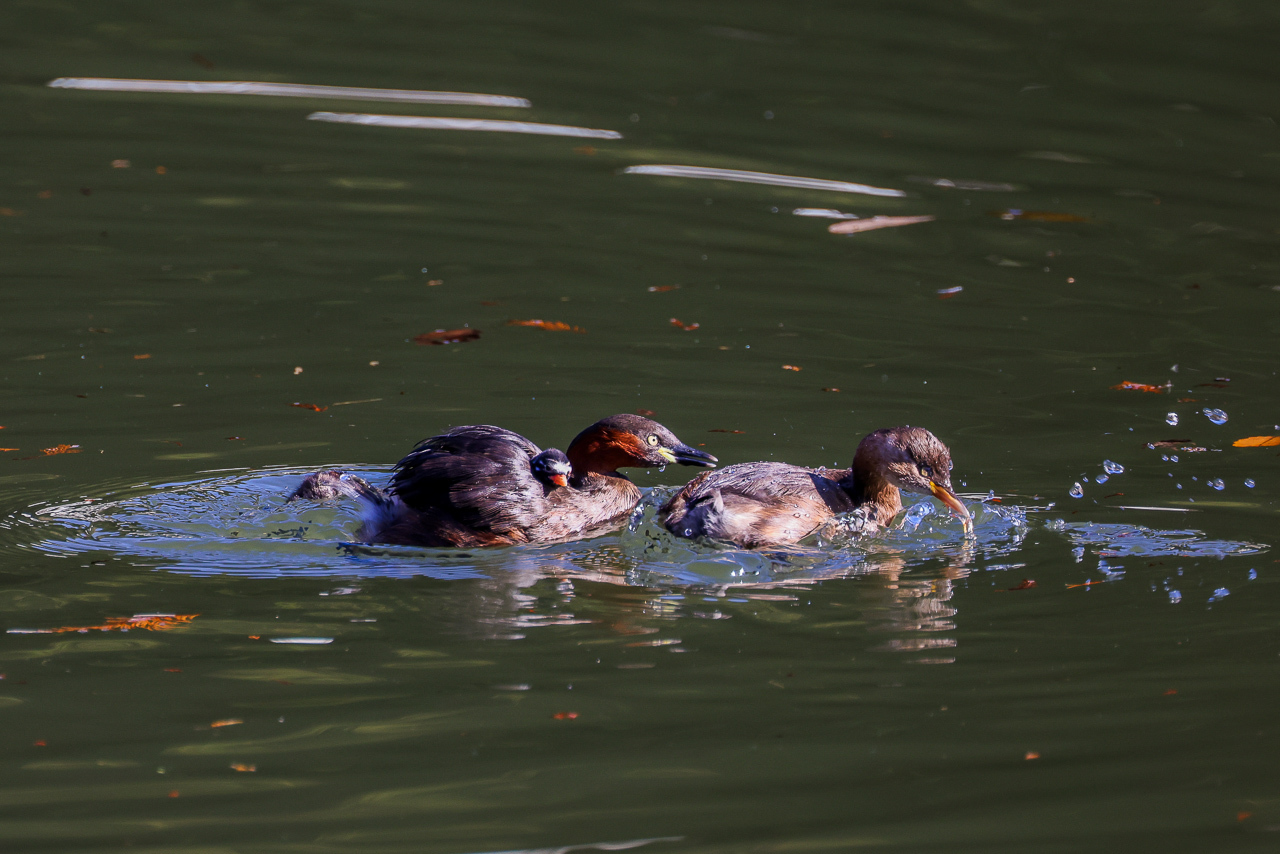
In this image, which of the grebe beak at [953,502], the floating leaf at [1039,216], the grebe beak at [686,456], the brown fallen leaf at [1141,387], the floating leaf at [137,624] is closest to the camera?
the floating leaf at [137,624]

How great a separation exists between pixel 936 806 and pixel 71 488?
15.7ft

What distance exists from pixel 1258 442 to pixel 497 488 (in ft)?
13.8

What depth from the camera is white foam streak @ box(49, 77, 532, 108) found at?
1497 centimetres

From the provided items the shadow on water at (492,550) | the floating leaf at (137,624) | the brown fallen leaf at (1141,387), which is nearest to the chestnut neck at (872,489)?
the shadow on water at (492,550)

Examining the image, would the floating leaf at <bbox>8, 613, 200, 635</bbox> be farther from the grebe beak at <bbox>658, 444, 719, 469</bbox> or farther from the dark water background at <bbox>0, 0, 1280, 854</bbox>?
the grebe beak at <bbox>658, 444, 719, 469</bbox>

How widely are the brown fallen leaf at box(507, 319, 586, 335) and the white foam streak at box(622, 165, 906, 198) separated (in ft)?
12.3

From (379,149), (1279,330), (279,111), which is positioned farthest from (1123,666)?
(279,111)

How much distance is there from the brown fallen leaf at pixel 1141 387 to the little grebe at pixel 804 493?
7.57ft

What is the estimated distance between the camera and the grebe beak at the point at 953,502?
7188mm

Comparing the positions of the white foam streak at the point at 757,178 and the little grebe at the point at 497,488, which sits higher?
the white foam streak at the point at 757,178

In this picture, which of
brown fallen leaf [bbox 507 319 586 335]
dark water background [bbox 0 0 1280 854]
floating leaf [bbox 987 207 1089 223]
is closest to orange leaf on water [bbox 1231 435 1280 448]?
dark water background [bbox 0 0 1280 854]

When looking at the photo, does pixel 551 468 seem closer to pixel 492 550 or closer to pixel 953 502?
pixel 492 550

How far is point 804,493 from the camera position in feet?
23.8

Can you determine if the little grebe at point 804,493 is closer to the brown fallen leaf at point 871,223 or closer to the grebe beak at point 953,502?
the grebe beak at point 953,502
